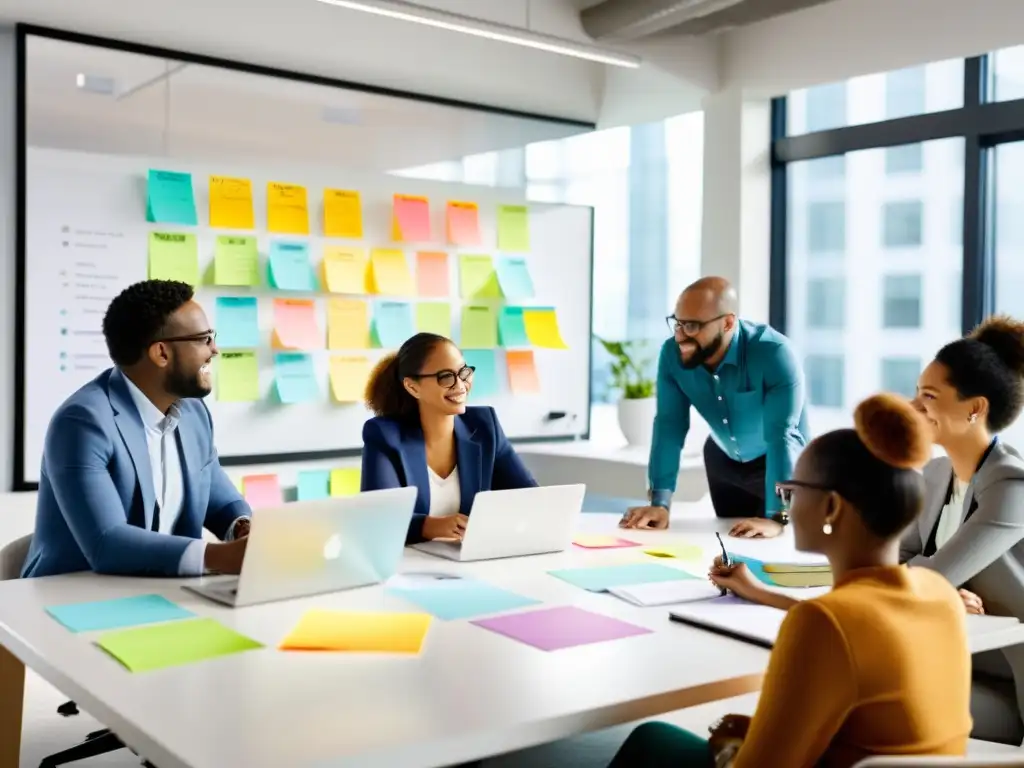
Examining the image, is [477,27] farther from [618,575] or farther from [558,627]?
[558,627]

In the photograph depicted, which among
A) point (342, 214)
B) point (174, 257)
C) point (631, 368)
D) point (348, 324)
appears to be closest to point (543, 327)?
point (631, 368)

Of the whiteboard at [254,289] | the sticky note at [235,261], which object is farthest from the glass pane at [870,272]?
the sticky note at [235,261]

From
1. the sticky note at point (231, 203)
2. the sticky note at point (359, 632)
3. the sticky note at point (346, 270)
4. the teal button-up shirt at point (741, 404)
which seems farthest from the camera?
the sticky note at point (346, 270)

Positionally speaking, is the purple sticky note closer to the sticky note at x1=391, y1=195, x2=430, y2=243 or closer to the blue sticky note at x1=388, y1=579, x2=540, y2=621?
the blue sticky note at x1=388, y1=579, x2=540, y2=621

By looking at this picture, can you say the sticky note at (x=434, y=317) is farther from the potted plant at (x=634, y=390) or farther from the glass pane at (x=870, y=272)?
the glass pane at (x=870, y=272)

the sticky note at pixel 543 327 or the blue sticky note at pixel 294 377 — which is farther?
the sticky note at pixel 543 327

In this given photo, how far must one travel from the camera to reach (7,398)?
12.7 feet

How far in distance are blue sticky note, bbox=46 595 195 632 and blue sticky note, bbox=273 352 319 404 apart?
2403mm

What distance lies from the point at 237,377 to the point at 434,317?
0.94m

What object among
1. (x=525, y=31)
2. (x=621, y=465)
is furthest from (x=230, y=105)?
(x=621, y=465)

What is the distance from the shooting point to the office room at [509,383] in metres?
1.51

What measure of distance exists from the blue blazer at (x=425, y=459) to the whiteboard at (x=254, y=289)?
1.50 m

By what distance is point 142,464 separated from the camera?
245 centimetres

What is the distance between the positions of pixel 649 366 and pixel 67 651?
12.7 feet
